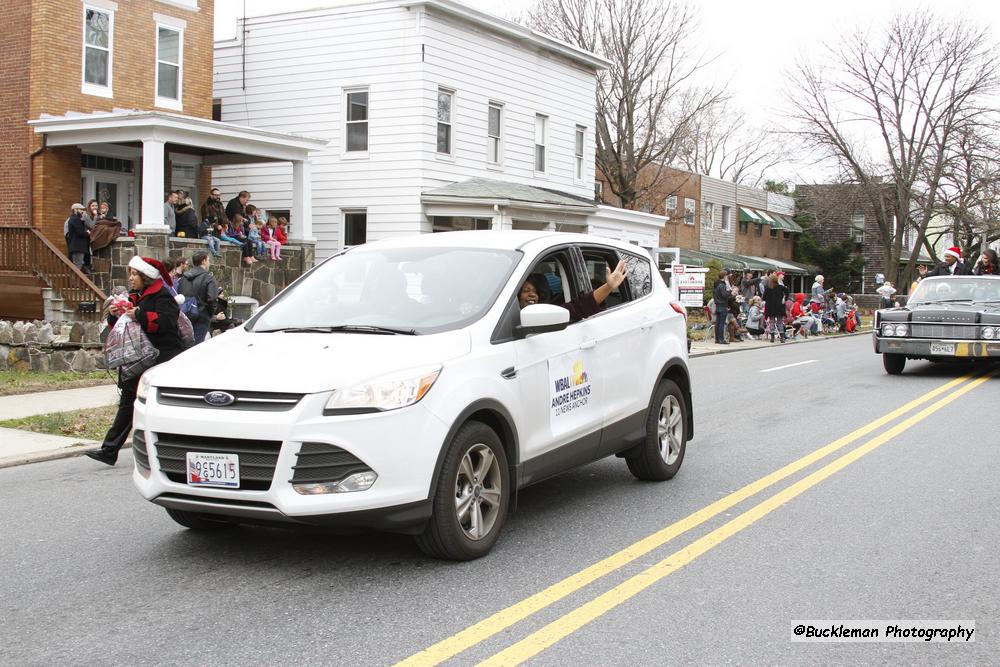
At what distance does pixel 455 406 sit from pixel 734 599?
1.67 meters

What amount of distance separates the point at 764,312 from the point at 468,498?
80.8 ft

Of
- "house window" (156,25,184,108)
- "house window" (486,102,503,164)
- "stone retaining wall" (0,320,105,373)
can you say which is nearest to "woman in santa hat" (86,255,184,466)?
"stone retaining wall" (0,320,105,373)

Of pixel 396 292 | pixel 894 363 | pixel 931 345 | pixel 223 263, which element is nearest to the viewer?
pixel 396 292

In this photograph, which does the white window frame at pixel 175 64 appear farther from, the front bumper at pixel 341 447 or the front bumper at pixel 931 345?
the front bumper at pixel 341 447

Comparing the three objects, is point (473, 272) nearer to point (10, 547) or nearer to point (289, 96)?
point (10, 547)

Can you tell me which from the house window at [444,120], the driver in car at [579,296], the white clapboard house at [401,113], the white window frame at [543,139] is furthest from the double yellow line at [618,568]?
the white window frame at [543,139]

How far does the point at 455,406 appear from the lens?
5.30 meters

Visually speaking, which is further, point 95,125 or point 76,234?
point 95,125

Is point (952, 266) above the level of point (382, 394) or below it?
above

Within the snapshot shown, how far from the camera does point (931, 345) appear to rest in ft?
52.2

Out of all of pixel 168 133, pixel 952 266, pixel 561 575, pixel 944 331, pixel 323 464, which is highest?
pixel 168 133

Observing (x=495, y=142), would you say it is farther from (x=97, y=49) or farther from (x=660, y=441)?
(x=660, y=441)

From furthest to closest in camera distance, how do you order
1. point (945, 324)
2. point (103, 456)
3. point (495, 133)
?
point (495, 133)
point (945, 324)
point (103, 456)

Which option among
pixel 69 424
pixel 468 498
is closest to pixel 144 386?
pixel 468 498
